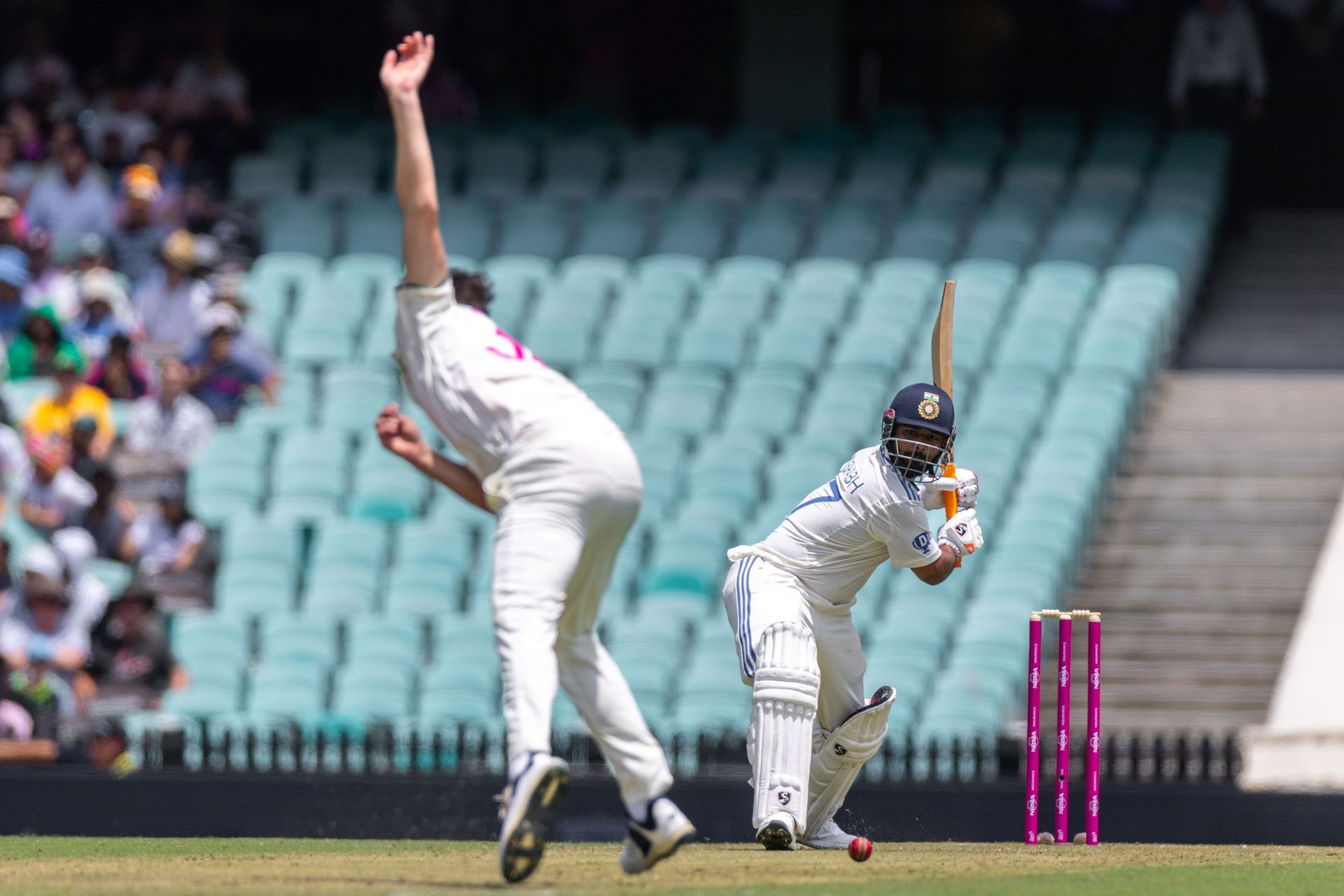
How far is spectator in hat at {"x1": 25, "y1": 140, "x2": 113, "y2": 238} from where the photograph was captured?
15070 mm

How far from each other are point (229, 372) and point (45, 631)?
2.59 metres

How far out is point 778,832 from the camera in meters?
6.97

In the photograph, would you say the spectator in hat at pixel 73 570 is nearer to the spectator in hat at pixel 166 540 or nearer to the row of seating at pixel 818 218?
the spectator in hat at pixel 166 540

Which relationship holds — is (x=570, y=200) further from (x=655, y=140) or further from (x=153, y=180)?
(x=153, y=180)

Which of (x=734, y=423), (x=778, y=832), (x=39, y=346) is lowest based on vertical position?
(x=778, y=832)

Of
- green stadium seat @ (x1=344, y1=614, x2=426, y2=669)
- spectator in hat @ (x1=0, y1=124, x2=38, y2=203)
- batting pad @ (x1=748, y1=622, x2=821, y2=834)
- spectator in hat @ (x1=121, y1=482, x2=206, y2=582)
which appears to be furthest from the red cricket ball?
spectator in hat @ (x1=0, y1=124, x2=38, y2=203)

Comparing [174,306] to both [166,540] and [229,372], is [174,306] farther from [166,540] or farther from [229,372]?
[166,540]

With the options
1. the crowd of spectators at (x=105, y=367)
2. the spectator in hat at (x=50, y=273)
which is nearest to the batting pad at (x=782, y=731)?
the crowd of spectators at (x=105, y=367)

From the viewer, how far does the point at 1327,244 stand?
1623cm

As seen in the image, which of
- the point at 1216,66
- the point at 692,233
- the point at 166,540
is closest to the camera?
the point at 166,540

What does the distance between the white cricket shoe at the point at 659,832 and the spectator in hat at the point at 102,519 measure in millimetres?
7265

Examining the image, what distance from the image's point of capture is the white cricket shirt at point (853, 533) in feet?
22.8

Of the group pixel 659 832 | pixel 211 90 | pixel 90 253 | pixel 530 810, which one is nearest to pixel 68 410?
pixel 90 253

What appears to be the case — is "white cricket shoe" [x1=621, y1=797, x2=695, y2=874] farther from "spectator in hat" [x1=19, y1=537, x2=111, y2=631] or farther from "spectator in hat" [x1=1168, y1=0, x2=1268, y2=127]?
"spectator in hat" [x1=1168, y1=0, x2=1268, y2=127]
